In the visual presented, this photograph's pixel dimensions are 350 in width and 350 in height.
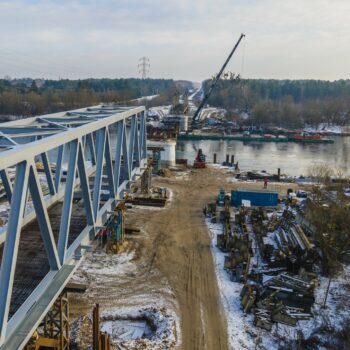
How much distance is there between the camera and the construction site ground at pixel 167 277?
1230cm

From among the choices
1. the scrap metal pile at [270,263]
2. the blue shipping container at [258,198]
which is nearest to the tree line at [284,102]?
the blue shipping container at [258,198]

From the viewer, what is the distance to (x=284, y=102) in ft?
299

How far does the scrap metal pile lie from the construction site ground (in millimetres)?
1112

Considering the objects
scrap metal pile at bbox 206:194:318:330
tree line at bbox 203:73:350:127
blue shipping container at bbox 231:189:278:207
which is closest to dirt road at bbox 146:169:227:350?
scrap metal pile at bbox 206:194:318:330

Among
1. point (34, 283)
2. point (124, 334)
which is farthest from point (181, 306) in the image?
point (34, 283)

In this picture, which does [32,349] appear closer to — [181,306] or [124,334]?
[124,334]

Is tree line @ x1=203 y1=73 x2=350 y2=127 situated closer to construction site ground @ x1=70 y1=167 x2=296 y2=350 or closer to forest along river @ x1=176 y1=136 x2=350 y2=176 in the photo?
forest along river @ x1=176 y1=136 x2=350 y2=176

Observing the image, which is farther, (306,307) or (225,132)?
(225,132)

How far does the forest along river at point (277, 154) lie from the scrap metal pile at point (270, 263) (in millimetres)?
18183

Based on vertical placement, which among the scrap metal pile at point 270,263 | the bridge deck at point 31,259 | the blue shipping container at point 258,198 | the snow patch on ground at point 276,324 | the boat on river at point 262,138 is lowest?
the snow patch on ground at point 276,324

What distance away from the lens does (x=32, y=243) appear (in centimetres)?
977

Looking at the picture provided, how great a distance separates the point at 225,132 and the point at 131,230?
162ft

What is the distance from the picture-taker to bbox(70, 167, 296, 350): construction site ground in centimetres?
1230

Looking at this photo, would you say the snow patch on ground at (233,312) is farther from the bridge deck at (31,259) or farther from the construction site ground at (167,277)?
the bridge deck at (31,259)
